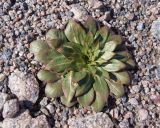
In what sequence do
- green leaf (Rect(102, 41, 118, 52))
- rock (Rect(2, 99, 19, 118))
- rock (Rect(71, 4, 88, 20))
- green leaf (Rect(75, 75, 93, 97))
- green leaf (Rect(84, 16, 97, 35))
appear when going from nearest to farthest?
rock (Rect(2, 99, 19, 118))
green leaf (Rect(75, 75, 93, 97))
green leaf (Rect(102, 41, 118, 52))
green leaf (Rect(84, 16, 97, 35))
rock (Rect(71, 4, 88, 20))

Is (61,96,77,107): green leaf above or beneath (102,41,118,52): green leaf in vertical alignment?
beneath

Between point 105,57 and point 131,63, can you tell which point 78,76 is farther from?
point 131,63

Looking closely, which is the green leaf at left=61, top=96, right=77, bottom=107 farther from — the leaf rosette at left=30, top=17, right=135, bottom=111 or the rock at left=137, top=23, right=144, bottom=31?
the rock at left=137, top=23, right=144, bottom=31

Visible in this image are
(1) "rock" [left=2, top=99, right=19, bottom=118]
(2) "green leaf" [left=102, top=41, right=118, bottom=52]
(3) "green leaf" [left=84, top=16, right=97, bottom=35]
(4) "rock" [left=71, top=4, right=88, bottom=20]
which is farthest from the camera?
(4) "rock" [left=71, top=4, right=88, bottom=20]

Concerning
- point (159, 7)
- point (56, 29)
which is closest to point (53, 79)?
point (56, 29)

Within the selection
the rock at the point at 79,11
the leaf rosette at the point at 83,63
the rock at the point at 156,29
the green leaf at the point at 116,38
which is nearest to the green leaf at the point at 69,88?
the leaf rosette at the point at 83,63

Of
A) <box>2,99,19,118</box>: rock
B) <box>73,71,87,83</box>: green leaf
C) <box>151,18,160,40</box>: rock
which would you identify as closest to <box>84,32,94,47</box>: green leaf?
<box>73,71,87,83</box>: green leaf

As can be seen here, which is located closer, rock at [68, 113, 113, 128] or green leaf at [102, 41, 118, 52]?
rock at [68, 113, 113, 128]
